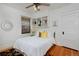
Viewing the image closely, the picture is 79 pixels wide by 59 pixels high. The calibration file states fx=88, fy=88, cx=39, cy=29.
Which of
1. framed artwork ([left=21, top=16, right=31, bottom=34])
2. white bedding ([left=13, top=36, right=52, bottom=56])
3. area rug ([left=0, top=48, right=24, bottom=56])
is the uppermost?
framed artwork ([left=21, top=16, right=31, bottom=34])

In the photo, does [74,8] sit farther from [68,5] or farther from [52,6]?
[52,6]

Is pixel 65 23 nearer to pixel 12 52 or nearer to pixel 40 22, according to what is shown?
pixel 40 22

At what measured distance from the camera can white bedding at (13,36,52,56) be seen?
46.6 inches

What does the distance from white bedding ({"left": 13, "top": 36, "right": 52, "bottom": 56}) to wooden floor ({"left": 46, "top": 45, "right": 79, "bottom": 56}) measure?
0.07 m

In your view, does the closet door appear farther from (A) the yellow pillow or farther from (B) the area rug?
(B) the area rug

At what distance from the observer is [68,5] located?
1193mm

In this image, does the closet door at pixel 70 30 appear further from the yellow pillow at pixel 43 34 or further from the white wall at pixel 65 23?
the yellow pillow at pixel 43 34

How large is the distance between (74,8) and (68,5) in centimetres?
9

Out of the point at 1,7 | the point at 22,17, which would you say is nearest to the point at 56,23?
the point at 22,17

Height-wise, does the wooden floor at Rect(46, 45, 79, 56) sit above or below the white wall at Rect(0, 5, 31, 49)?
below

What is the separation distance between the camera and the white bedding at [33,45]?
1.18 m

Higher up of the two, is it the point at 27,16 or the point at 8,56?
the point at 27,16

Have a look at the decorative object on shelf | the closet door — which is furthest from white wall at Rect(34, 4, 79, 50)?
the decorative object on shelf

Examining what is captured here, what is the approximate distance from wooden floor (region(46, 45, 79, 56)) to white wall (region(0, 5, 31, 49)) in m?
0.51
